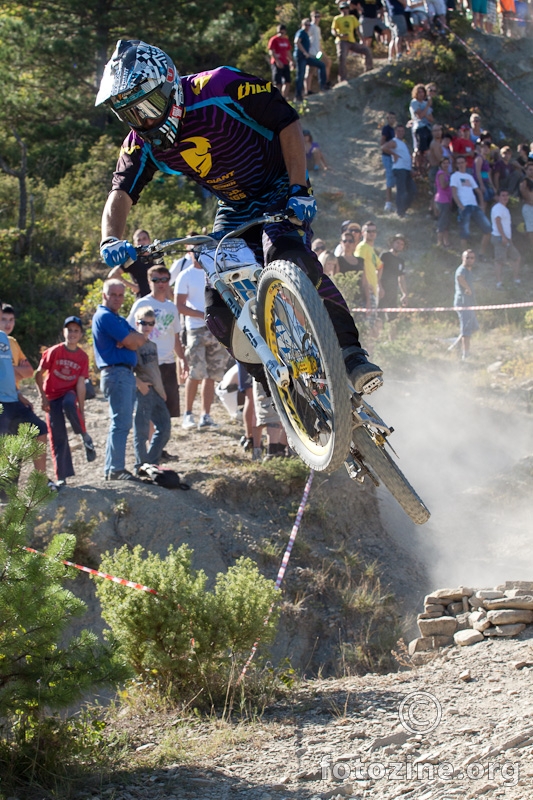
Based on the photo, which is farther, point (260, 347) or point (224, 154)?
point (224, 154)

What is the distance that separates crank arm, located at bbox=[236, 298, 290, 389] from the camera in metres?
5.06

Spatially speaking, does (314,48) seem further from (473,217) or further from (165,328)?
(165,328)

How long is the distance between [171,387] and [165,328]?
675 mm

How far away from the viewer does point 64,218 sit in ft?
64.4

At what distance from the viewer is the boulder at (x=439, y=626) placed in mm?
7699

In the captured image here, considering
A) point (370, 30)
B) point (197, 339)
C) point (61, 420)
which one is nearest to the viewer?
point (61, 420)

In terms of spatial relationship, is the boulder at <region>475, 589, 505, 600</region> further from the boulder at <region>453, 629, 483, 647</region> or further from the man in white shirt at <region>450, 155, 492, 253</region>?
the man in white shirt at <region>450, 155, 492, 253</region>

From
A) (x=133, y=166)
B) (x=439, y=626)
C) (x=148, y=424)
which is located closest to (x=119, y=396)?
(x=148, y=424)

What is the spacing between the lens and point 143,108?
203 inches

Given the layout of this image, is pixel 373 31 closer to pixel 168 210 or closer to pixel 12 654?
pixel 168 210

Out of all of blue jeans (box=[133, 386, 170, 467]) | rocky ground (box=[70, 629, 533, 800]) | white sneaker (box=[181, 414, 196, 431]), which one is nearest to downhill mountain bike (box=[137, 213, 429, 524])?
rocky ground (box=[70, 629, 533, 800])

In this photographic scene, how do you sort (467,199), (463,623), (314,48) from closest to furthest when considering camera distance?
1. (463,623)
2. (467,199)
3. (314,48)

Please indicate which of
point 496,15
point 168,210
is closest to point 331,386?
point 168,210

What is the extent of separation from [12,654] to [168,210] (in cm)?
1569
